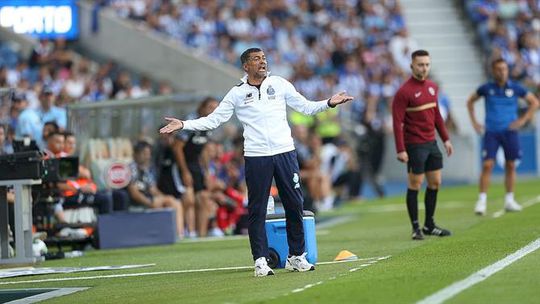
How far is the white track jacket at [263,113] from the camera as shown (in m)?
12.8

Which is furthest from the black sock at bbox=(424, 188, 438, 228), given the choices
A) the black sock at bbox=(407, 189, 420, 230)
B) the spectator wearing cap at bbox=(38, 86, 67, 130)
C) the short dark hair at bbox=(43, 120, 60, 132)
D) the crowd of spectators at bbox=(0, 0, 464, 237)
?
the crowd of spectators at bbox=(0, 0, 464, 237)

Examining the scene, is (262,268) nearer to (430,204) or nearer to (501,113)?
(430,204)

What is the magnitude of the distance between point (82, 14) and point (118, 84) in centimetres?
489

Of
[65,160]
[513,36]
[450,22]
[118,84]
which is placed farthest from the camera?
[450,22]

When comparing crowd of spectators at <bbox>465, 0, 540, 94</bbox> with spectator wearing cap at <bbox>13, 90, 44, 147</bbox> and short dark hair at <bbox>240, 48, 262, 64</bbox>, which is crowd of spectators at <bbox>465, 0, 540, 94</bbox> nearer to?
spectator wearing cap at <bbox>13, 90, 44, 147</bbox>

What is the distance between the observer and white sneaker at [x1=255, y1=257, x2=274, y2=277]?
41.6 feet

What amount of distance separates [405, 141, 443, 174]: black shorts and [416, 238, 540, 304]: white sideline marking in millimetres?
3250

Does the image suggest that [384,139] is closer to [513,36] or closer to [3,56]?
[513,36]

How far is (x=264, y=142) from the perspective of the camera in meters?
12.8

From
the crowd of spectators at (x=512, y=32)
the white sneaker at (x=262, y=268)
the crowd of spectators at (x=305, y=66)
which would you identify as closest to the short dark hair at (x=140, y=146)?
the crowd of spectators at (x=305, y=66)

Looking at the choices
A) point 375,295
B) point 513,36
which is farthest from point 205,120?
point 513,36

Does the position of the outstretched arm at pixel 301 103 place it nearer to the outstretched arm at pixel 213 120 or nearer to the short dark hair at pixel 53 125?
the outstretched arm at pixel 213 120

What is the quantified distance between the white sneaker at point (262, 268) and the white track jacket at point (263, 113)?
0.98 metres

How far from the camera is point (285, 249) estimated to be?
13.5 m
